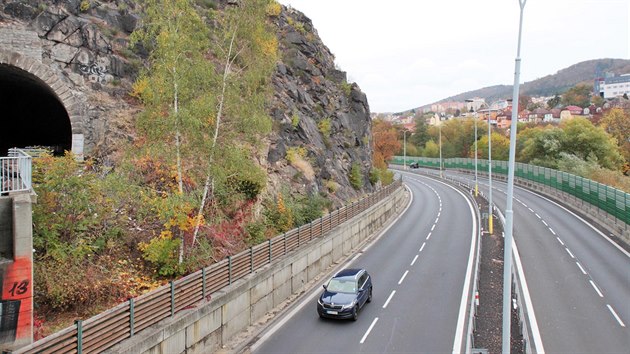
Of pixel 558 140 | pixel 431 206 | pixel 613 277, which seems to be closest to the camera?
pixel 613 277

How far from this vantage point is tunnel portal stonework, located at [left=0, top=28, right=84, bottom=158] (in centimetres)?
2081

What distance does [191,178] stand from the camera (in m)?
18.4

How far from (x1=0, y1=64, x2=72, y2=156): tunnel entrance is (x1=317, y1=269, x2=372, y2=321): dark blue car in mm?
16670

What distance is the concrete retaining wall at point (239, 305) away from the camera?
1321 centimetres

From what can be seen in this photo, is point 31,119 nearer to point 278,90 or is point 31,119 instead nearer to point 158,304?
point 278,90

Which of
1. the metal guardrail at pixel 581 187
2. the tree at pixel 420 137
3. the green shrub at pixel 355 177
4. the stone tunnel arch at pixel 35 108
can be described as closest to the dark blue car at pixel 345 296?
the stone tunnel arch at pixel 35 108

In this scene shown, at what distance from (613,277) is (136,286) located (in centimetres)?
2337

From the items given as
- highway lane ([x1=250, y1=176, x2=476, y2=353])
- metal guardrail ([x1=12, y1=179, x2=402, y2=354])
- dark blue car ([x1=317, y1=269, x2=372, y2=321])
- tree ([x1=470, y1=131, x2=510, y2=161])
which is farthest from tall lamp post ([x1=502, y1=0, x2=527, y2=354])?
tree ([x1=470, y1=131, x2=510, y2=161])

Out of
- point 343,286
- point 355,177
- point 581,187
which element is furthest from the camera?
point 581,187

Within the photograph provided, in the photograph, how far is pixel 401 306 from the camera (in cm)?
2069

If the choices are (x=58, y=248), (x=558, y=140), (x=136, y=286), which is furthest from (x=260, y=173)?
(x=558, y=140)

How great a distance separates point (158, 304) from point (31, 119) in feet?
67.1

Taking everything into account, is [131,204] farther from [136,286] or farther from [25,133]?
[25,133]

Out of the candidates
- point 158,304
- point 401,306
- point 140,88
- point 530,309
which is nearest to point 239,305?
point 158,304
